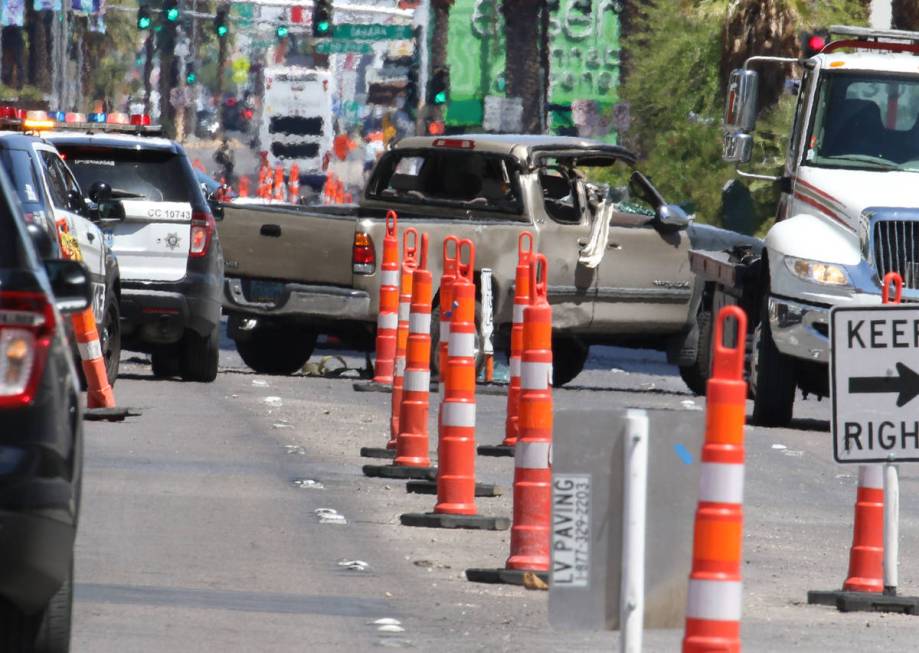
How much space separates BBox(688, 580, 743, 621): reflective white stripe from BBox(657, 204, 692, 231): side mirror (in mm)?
15513

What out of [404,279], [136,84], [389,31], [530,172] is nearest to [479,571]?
[404,279]

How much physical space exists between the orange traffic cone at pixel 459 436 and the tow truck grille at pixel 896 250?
6.55 m

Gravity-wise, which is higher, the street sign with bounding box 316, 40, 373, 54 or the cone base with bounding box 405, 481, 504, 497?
the cone base with bounding box 405, 481, 504, 497

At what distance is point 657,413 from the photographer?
650 centimetres

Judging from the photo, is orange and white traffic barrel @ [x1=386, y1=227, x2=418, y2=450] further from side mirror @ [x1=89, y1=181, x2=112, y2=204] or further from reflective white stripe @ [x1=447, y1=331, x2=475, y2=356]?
side mirror @ [x1=89, y1=181, x2=112, y2=204]

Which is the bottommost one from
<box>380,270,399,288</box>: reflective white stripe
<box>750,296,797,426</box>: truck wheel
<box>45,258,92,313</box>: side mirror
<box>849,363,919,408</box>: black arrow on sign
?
<box>750,296,797,426</box>: truck wheel

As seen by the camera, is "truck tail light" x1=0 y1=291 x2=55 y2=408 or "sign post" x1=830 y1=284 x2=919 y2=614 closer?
"truck tail light" x1=0 y1=291 x2=55 y2=408

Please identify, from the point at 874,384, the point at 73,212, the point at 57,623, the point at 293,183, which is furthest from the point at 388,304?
the point at 293,183

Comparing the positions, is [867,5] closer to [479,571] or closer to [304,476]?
[304,476]

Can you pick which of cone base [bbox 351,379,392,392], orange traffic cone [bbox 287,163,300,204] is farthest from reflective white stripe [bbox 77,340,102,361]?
orange traffic cone [bbox 287,163,300,204]

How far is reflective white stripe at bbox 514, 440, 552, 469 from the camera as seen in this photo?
10.0 m

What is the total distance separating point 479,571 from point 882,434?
5.48 ft

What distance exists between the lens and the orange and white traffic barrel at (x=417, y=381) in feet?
43.0

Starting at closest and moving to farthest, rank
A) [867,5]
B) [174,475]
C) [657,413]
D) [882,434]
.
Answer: [657,413] → [882,434] → [174,475] → [867,5]
